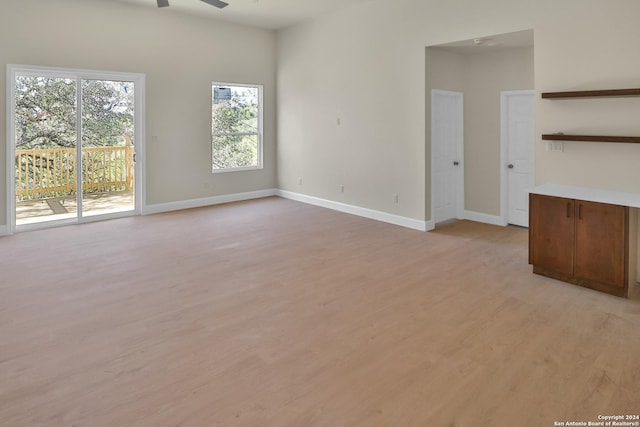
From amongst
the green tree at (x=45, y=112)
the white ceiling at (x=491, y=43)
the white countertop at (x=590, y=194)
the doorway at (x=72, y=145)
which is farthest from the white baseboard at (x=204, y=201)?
the white countertop at (x=590, y=194)

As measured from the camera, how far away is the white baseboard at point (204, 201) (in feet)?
23.2

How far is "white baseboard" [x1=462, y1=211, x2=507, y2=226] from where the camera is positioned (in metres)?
6.18

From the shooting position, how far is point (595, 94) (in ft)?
12.8

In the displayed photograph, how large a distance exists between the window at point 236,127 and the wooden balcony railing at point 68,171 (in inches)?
62.6

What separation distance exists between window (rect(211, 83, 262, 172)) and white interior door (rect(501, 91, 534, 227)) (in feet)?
14.6

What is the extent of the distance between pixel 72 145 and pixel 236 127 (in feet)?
9.19

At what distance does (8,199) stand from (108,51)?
2482mm

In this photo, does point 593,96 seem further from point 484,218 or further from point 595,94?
point 484,218

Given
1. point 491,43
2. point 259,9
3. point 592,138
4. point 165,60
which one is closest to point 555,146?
point 592,138

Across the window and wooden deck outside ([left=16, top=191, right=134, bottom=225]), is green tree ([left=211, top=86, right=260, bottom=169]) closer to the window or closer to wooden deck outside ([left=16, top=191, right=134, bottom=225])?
the window

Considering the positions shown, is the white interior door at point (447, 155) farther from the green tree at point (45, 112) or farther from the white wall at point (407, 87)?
the green tree at point (45, 112)

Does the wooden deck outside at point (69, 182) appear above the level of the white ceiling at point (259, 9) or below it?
below

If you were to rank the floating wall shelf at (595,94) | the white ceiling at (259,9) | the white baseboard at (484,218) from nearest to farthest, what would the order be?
the floating wall shelf at (595,94) → the white baseboard at (484,218) → the white ceiling at (259,9)

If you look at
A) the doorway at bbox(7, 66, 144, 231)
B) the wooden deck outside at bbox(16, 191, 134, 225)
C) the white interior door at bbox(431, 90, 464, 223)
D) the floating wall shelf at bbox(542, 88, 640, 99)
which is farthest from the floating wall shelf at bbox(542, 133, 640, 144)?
the wooden deck outside at bbox(16, 191, 134, 225)
